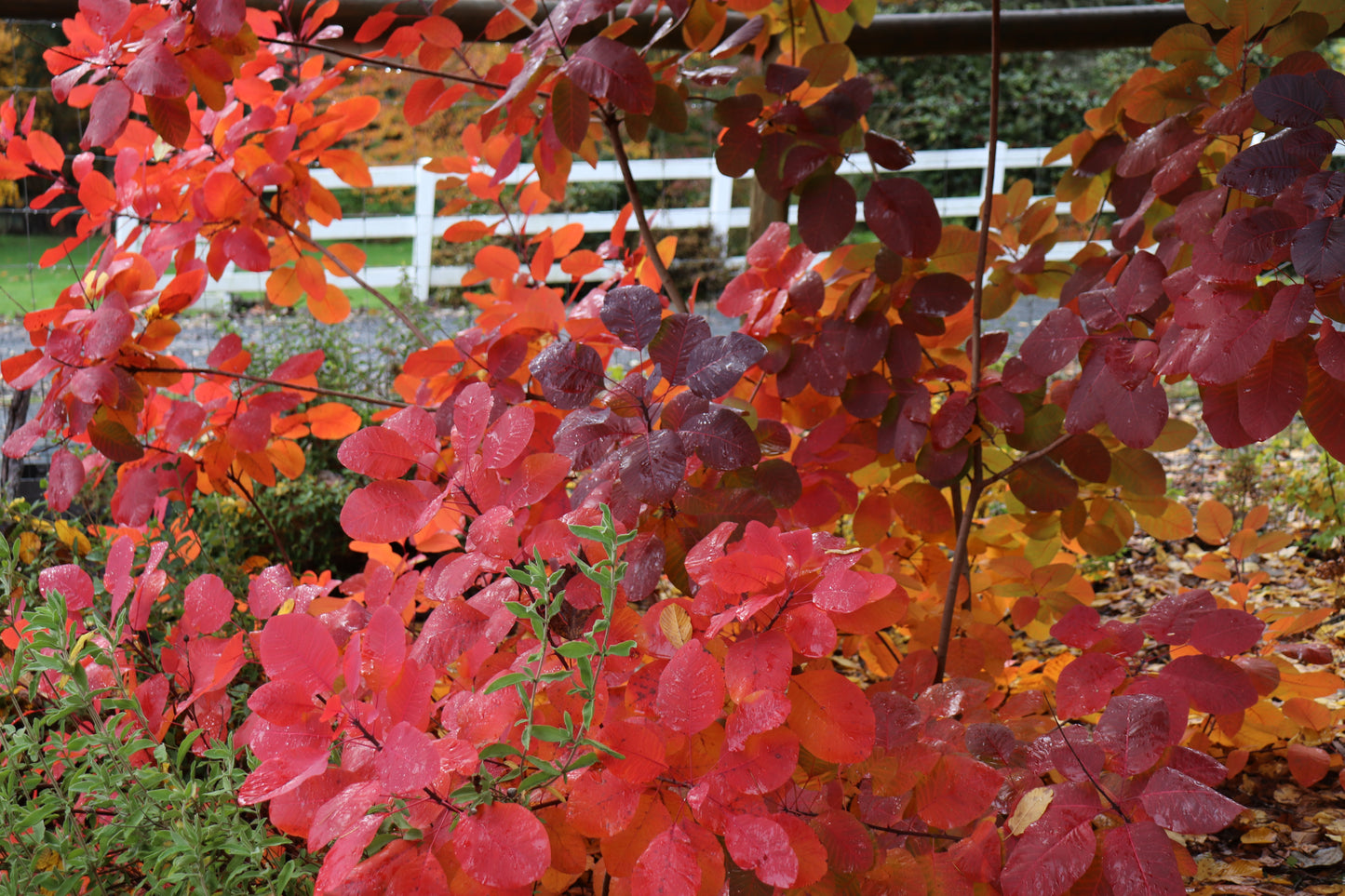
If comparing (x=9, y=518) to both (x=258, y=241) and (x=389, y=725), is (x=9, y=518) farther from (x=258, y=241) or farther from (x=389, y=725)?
(x=389, y=725)

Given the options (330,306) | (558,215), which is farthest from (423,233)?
(330,306)

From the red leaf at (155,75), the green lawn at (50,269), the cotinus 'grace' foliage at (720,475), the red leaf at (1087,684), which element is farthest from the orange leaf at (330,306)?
the green lawn at (50,269)

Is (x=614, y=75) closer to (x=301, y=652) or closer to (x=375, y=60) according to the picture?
(x=375, y=60)

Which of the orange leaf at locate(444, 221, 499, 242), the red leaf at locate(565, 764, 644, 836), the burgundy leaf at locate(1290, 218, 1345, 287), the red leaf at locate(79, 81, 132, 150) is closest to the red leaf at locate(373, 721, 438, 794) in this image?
the red leaf at locate(565, 764, 644, 836)

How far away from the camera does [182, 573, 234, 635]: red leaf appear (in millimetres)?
853

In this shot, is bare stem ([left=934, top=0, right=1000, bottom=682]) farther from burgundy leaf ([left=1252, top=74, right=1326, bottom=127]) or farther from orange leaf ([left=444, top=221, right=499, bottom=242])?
orange leaf ([left=444, top=221, right=499, bottom=242])

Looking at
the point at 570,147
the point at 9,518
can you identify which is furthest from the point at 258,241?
the point at 9,518

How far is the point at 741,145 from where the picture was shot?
1.20 metres

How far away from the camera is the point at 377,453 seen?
2.68 feet

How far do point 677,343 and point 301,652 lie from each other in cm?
41

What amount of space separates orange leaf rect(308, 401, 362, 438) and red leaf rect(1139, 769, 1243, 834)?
1.07 metres

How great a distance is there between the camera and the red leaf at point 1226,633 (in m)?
0.92

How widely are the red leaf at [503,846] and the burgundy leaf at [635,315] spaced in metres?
0.41

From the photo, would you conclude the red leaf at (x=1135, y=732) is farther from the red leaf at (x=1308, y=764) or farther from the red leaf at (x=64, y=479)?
the red leaf at (x=64, y=479)
